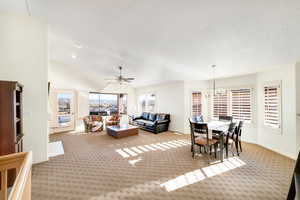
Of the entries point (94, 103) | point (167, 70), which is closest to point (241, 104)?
point (167, 70)

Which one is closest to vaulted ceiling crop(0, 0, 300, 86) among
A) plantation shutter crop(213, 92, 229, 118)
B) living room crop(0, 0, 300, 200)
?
living room crop(0, 0, 300, 200)

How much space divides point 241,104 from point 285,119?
1.41 metres

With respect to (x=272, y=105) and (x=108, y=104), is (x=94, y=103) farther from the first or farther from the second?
(x=272, y=105)

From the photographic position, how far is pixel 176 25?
2.46 metres

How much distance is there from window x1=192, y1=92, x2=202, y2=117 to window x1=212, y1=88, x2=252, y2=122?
1.93ft

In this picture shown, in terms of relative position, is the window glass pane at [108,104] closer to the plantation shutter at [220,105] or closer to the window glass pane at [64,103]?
the window glass pane at [64,103]

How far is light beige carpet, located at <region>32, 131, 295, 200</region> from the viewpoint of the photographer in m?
2.15

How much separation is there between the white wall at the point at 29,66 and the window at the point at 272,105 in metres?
6.04

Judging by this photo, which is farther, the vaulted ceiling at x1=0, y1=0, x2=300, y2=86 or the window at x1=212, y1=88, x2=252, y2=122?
the window at x1=212, y1=88, x2=252, y2=122

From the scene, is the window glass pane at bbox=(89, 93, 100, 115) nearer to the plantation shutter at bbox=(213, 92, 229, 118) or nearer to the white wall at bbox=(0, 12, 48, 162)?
the white wall at bbox=(0, 12, 48, 162)

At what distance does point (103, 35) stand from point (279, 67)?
477cm

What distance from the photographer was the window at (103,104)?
809cm

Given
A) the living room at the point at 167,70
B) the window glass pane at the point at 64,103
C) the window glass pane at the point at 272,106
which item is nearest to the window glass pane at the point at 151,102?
the living room at the point at 167,70

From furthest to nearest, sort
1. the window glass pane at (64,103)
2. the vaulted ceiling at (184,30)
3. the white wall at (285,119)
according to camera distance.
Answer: the window glass pane at (64,103), the white wall at (285,119), the vaulted ceiling at (184,30)
